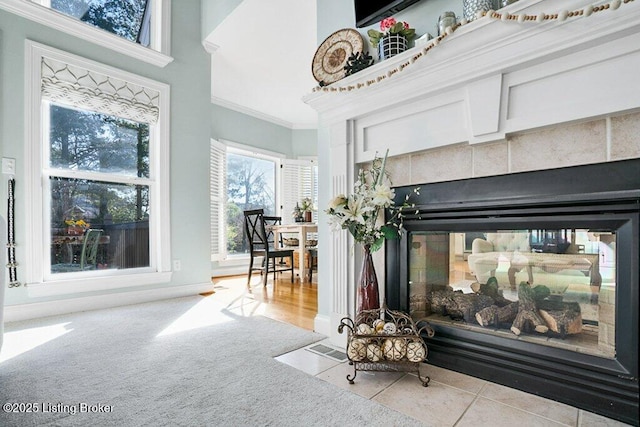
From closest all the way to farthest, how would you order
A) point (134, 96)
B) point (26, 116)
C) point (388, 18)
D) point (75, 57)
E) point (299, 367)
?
point (299, 367) < point (388, 18) < point (26, 116) < point (75, 57) < point (134, 96)

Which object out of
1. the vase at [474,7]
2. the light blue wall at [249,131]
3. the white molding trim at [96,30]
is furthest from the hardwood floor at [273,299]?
the white molding trim at [96,30]

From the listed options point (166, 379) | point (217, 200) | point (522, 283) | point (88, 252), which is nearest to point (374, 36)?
point (522, 283)

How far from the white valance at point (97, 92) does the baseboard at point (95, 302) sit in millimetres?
1740

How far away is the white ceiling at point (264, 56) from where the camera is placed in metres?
3.17

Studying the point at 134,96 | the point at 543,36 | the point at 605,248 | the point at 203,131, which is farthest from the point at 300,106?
the point at 605,248

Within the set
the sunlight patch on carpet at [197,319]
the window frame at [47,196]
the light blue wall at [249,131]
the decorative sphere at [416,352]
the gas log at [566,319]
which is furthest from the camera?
the light blue wall at [249,131]

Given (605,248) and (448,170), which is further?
(448,170)

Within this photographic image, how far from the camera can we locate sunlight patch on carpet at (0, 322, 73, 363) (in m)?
1.85

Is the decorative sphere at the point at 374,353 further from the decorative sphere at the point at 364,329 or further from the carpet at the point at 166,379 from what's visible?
the carpet at the point at 166,379

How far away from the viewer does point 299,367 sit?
1657mm

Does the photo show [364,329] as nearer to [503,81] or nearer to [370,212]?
[370,212]

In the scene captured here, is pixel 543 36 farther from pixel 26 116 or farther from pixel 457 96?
pixel 26 116

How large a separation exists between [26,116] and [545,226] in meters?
3.65

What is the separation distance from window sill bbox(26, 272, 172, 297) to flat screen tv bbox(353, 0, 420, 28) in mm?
2960
